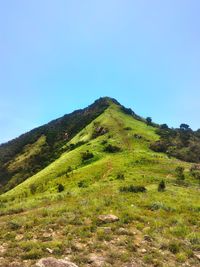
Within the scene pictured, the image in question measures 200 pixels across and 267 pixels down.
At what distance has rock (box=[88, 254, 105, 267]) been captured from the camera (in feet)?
60.6

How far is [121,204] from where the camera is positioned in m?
31.5

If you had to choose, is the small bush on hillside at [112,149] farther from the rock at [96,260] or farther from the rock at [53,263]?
the rock at [53,263]

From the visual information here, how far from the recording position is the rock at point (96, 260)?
60.6 feet

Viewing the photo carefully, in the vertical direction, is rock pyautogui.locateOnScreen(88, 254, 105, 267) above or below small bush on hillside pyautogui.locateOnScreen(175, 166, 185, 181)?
below

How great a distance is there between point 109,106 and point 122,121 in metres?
33.4

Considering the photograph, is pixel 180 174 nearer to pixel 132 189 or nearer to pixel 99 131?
pixel 132 189

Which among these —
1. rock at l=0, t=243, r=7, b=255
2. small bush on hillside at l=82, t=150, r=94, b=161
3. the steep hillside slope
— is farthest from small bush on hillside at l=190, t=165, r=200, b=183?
the steep hillside slope

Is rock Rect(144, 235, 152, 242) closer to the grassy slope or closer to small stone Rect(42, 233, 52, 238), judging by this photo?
the grassy slope

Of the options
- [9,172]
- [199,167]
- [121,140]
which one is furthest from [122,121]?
[199,167]

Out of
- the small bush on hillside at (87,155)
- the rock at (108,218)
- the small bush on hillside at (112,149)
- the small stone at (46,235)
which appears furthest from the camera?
the small bush on hillside at (112,149)

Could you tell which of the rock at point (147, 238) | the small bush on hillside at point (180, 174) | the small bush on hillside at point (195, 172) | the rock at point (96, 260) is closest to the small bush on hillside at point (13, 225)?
the rock at point (96, 260)

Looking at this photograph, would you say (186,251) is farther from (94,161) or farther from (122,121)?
(122,121)

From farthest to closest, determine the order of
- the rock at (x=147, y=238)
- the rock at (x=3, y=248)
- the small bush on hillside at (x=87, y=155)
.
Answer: the small bush on hillside at (x=87, y=155)
the rock at (x=147, y=238)
the rock at (x=3, y=248)

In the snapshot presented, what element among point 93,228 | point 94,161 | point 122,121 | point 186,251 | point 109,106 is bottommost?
point 186,251
